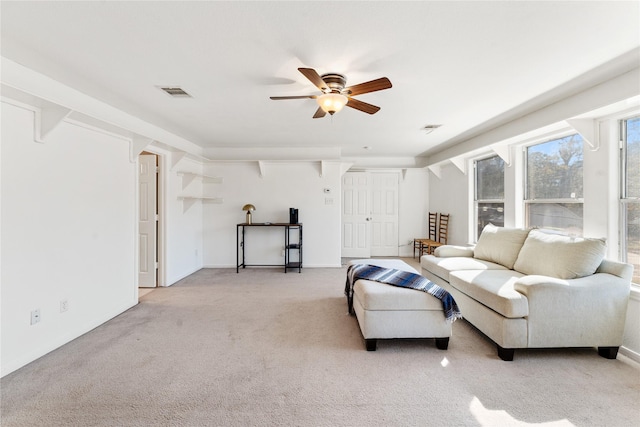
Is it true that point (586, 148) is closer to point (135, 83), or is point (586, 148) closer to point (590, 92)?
point (590, 92)

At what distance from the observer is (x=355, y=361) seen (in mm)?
2221

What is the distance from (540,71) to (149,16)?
107 inches

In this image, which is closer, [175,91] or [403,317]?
[403,317]

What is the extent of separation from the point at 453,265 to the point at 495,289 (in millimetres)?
964

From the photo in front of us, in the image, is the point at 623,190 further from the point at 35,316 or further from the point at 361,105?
the point at 35,316

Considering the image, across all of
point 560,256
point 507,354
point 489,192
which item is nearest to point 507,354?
point 507,354

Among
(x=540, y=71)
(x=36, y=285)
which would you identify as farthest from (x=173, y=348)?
(x=540, y=71)

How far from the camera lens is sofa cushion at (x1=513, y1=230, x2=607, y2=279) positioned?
7.72 ft

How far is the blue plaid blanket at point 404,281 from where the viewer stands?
93.0 inches

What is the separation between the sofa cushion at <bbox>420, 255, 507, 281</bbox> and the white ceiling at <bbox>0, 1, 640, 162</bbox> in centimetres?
174

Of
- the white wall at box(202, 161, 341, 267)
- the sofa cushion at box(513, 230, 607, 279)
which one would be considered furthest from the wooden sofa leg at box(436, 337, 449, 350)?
the white wall at box(202, 161, 341, 267)

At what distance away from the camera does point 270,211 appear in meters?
5.46

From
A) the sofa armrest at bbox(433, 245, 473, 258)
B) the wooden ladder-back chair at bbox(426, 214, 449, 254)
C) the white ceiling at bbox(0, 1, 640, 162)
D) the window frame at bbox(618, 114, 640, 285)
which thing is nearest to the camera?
the white ceiling at bbox(0, 1, 640, 162)

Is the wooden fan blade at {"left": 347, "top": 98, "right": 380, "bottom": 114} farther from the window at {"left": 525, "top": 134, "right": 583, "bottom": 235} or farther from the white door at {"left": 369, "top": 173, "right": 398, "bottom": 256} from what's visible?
the white door at {"left": 369, "top": 173, "right": 398, "bottom": 256}
